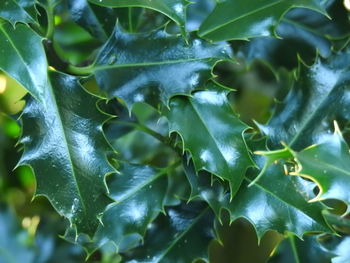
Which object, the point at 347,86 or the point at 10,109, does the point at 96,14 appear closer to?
the point at 347,86

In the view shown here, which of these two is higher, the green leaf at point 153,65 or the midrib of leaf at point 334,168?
the green leaf at point 153,65

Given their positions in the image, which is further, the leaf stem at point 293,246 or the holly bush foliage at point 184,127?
the leaf stem at point 293,246

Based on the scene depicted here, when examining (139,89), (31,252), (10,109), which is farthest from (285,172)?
(10,109)

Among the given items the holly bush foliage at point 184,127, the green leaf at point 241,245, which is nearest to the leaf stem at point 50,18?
the holly bush foliage at point 184,127

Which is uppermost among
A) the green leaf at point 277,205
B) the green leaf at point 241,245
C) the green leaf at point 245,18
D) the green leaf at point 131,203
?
the green leaf at point 245,18

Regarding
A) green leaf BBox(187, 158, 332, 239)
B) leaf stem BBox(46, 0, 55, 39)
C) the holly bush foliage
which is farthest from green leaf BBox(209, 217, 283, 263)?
leaf stem BBox(46, 0, 55, 39)

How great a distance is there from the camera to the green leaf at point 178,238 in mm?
779

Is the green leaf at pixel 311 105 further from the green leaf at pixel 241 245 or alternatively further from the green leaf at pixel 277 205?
the green leaf at pixel 241 245

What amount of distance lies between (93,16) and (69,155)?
25cm

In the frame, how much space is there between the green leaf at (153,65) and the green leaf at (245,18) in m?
0.04

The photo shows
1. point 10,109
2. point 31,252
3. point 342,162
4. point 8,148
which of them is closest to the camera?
point 342,162

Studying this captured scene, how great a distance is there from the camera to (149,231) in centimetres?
81

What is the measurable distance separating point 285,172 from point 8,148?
2.24ft

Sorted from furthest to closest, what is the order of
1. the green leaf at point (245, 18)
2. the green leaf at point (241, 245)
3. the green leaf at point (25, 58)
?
the green leaf at point (241, 245) → the green leaf at point (245, 18) → the green leaf at point (25, 58)
